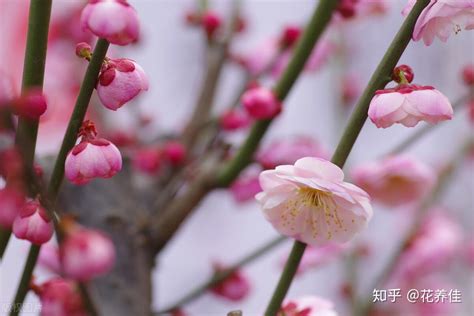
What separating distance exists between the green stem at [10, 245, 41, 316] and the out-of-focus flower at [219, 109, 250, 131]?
335 mm

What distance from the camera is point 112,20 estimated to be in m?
0.27

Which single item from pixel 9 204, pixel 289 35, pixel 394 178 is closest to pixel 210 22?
pixel 289 35

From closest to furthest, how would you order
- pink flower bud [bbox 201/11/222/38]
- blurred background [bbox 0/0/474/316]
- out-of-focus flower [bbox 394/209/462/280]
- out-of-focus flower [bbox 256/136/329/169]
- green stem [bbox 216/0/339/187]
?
green stem [bbox 216/0/339/187] < out-of-focus flower [bbox 256/136/329/169] < pink flower bud [bbox 201/11/222/38] < out-of-focus flower [bbox 394/209/462/280] < blurred background [bbox 0/0/474/316]

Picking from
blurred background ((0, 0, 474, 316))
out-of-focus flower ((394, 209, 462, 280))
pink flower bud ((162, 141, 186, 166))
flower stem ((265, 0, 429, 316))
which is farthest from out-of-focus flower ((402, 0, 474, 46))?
blurred background ((0, 0, 474, 316))

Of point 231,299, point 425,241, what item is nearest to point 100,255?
point 231,299

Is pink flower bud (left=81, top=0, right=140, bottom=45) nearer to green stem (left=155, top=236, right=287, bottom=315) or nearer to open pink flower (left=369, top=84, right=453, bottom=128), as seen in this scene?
open pink flower (left=369, top=84, right=453, bottom=128)

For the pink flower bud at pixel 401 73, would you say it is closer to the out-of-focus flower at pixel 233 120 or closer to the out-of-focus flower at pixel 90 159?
the out-of-focus flower at pixel 90 159

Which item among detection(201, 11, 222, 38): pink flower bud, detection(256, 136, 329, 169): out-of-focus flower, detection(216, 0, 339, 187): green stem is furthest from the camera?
detection(201, 11, 222, 38): pink flower bud

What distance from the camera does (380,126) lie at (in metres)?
0.32

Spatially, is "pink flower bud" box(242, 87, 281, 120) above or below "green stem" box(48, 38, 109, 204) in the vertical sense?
below

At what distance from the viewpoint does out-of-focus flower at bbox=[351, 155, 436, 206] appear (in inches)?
27.2

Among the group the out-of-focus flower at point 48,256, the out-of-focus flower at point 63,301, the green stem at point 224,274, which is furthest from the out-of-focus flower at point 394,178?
the out-of-focus flower at point 63,301

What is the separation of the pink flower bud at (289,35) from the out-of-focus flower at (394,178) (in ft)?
0.46

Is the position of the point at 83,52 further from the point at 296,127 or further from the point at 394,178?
the point at 296,127
